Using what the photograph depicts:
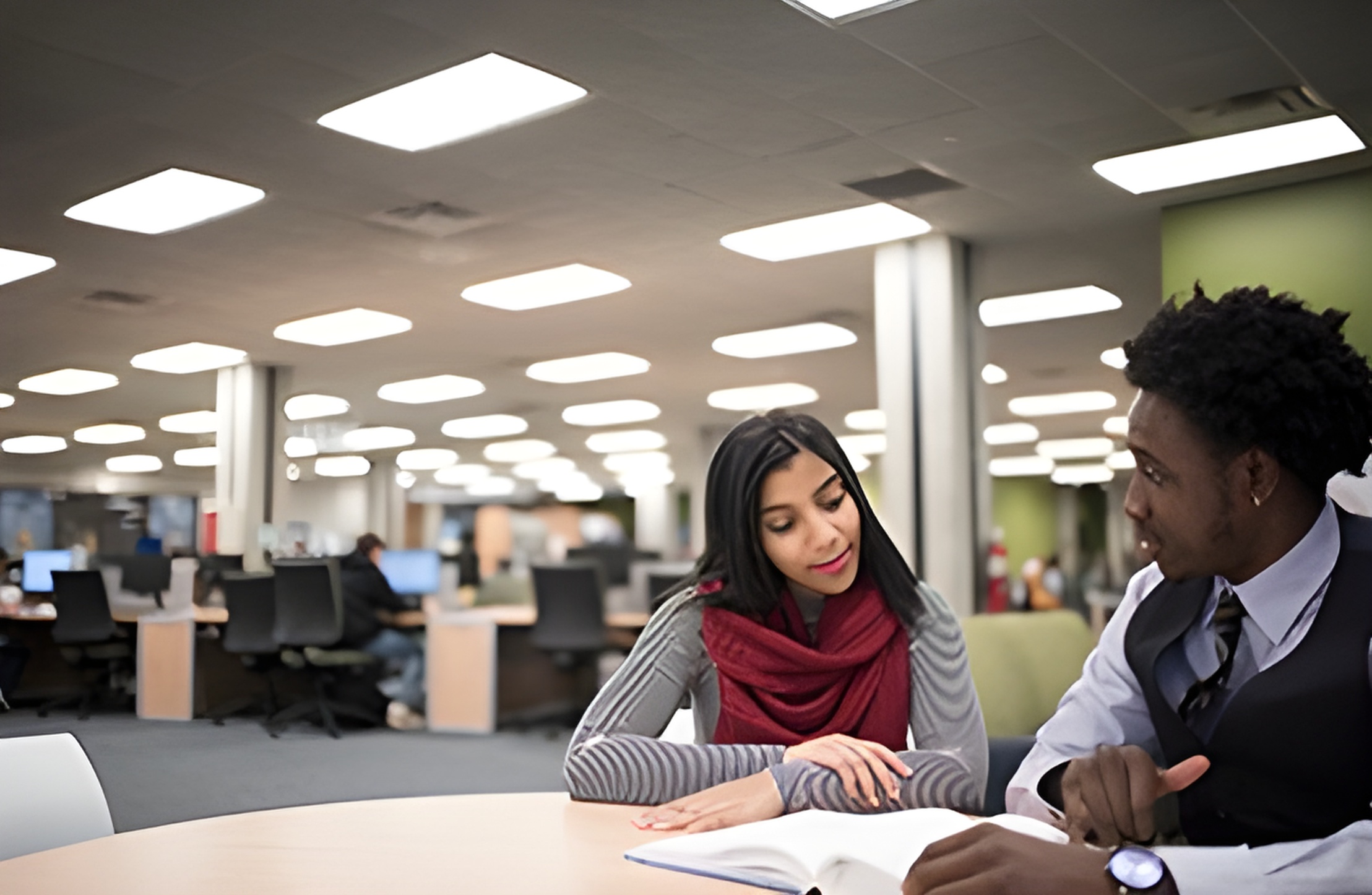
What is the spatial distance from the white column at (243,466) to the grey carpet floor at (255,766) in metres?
0.64

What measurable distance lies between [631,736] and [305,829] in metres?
0.45

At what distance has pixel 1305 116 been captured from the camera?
15.2ft

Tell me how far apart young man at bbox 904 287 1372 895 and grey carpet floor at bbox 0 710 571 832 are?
8.42ft

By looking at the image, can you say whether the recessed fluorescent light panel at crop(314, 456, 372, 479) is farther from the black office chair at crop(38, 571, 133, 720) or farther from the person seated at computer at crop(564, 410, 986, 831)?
the person seated at computer at crop(564, 410, 986, 831)

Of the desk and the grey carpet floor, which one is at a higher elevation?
the desk

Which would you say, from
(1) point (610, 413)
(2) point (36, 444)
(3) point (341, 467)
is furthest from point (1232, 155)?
(2) point (36, 444)

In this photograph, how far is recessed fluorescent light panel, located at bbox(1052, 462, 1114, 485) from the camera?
5770 millimetres

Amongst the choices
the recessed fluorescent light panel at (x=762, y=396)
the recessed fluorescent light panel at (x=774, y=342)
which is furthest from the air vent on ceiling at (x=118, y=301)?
the recessed fluorescent light panel at (x=774, y=342)

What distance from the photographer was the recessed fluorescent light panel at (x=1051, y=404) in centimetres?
621

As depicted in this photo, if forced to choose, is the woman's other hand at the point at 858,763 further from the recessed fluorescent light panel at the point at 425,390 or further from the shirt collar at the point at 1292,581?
the recessed fluorescent light panel at the point at 425,390

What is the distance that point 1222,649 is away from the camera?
1.20 meters

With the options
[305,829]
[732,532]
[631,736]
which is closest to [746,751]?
[631,736]

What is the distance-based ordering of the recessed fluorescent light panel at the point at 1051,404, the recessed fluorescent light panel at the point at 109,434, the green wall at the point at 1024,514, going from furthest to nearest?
the green wall at the point at 1024,514
the recessed fluorescent light panel at the point at 1051,404
the recessed fluorescent light panel at the point at 109,434

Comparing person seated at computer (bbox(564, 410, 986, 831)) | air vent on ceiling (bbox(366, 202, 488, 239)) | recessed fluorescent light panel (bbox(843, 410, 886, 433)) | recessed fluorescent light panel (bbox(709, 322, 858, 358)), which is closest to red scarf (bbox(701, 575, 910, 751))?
person seated at computer (bbox(564, 410, 986, 831))
